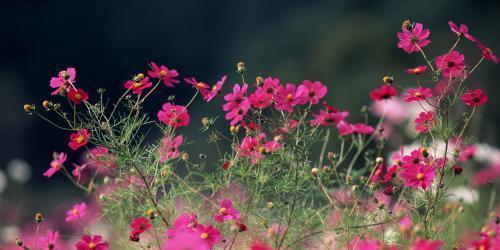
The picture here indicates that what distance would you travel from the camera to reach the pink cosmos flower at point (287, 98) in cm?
161

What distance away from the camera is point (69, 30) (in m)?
11.9

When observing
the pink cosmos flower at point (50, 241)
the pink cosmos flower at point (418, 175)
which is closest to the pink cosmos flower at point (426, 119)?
the pink cosmos flower at point (418, 175)

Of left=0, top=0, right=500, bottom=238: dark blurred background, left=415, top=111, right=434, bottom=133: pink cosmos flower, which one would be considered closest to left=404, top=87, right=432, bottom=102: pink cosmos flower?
left=415, top=111, right=434, bottom=133: pink cosmos flower

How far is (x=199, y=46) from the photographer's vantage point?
12445 millimetres

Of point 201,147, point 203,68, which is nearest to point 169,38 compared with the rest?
point 203,68

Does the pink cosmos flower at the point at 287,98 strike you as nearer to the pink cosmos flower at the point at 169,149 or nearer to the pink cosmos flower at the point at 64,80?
the pink cosmos flower at the point at 169,149

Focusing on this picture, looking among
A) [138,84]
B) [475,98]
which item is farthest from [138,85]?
[475,98]

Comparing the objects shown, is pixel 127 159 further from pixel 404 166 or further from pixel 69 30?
pixel 69 30

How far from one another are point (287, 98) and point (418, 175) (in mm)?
307

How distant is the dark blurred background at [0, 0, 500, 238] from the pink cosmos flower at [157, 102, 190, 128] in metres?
6.30

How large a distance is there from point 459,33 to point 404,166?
31cm

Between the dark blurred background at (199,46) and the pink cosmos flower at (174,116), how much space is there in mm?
6300

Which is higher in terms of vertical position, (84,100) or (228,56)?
(228,56)

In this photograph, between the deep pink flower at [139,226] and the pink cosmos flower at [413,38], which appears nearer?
the deep pink flower at [139,226]
